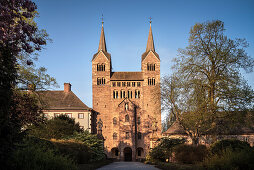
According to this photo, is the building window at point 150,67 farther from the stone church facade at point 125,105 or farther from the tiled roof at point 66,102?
the tiled roof at point 66,102

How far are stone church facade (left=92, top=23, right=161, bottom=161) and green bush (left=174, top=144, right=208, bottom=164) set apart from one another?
1355 inches

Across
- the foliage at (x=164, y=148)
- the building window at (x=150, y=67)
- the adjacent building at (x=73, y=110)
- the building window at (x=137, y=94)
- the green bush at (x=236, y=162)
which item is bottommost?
the foliage at (x=164, y=148)

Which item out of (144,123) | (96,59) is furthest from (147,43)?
(144,123)

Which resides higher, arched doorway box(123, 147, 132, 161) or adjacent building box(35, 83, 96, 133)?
adjacent building box(35, 83, 96, 133)

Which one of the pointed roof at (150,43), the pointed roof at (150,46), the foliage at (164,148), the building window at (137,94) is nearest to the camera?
the foliage at (164,148)

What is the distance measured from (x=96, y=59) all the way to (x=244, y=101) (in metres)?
42.1

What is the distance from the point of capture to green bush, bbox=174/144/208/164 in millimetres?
17406

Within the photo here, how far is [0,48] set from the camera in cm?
809

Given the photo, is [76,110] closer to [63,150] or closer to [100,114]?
[100,114]

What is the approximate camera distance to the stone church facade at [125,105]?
54156 mm

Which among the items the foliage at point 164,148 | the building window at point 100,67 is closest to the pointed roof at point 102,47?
the building window at point 100,67

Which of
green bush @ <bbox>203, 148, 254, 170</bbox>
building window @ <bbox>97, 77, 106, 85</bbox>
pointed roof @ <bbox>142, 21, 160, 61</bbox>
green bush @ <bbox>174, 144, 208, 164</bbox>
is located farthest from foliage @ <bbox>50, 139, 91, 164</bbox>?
pointed roof @ <bbox>142, 21, 160, 61</bbox>

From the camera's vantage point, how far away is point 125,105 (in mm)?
55719

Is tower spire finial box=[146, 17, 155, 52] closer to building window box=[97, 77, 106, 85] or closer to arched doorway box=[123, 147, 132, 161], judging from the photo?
building window box=[97, 77, 106, 85]
